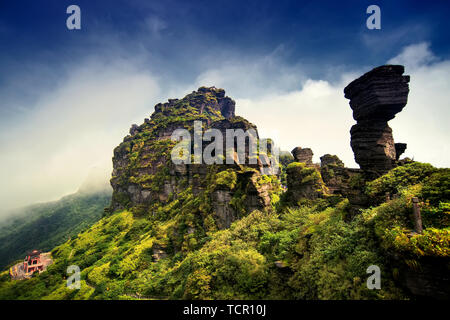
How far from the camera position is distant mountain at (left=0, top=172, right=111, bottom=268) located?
325ft

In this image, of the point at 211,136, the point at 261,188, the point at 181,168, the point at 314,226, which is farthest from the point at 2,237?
the point at 314,226

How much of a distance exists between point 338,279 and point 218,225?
24418mm

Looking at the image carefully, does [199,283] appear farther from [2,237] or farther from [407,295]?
[2,237]

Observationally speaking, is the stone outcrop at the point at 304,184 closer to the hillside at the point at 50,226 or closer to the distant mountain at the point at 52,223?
the distant mountain at the point at 52,223

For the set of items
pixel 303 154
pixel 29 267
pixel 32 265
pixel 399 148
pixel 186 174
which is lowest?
pixel 29 267

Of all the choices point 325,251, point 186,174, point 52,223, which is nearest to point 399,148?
point 325,251

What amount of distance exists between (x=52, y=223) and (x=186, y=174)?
121 m

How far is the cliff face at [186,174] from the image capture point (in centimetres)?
3284

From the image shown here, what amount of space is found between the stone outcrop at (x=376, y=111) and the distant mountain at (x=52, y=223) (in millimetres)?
119843

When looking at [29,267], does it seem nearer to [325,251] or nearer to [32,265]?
[32,265]

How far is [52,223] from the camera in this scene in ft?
402

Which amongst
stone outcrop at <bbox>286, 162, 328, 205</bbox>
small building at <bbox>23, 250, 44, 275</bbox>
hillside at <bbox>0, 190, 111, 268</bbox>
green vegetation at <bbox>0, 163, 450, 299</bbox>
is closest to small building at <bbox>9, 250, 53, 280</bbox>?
small building at <bbox>23, 250, 44, 275</bbox>

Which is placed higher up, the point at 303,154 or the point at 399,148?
the point at 303,154
